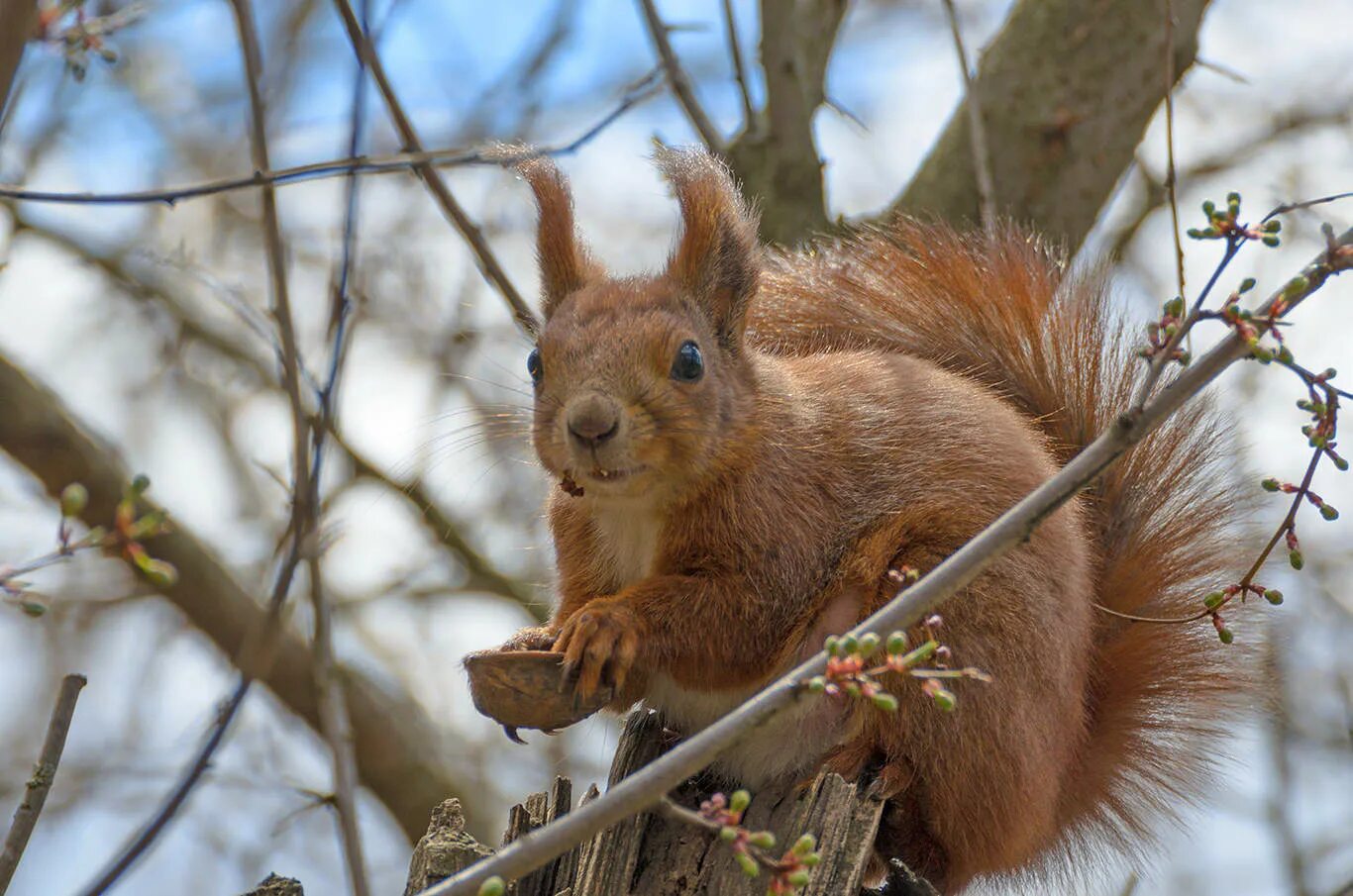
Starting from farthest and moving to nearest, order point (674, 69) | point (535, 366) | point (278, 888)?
1. point (674, 69)
2. point (535, 366)
3. point (278, 888)

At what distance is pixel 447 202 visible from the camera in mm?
3109

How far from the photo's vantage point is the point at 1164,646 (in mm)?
3061

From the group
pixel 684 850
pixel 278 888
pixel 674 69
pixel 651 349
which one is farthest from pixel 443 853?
pixel 674 69

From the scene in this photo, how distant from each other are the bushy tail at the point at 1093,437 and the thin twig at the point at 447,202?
0.60 metres

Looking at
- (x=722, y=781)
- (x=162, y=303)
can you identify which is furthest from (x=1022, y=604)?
(x=162, y=303)

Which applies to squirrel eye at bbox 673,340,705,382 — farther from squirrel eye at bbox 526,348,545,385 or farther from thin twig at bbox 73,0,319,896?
thin twig at bbox 73,0,319,896

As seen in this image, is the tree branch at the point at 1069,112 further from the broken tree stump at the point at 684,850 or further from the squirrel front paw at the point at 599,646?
the broken tree stump at the point at 684,850

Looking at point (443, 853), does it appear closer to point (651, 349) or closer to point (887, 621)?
point (651, 349)

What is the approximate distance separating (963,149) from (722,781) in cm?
185

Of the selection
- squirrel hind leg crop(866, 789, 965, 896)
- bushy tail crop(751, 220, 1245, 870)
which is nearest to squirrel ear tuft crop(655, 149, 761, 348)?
bushy tail crop(751, 220, 1245, 870)

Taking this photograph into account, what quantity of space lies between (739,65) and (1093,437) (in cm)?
133

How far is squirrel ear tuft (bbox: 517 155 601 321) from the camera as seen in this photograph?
3.13 m

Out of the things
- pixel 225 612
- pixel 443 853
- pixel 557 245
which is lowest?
pixel 443 853

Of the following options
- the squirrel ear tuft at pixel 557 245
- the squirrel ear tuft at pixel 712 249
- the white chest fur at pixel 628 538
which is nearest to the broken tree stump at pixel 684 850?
the white chest fur at pixel 628 538
